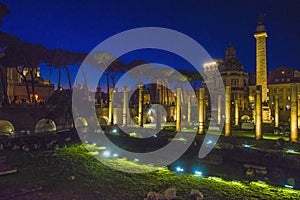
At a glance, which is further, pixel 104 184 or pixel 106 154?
pixel 106 154

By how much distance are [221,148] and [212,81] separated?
2028 inches

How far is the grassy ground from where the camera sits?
9070mm

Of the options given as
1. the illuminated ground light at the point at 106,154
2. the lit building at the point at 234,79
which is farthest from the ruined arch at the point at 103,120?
the lit building at the point at 234,79

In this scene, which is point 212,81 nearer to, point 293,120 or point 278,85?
point 278,85

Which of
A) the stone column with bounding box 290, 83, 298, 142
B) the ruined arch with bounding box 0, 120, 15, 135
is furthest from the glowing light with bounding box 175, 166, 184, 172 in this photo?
the ruined arch with bounding box 0, 120, 15, 135

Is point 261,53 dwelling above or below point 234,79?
above

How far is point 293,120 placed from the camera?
17312 mm

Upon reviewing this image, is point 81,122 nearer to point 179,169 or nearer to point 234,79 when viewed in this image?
point 179,169

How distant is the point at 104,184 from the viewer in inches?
409

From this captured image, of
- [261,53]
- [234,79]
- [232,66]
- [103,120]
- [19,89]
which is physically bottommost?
[103,120]

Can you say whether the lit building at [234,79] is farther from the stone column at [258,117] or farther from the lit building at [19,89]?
the lit building at [19,89]

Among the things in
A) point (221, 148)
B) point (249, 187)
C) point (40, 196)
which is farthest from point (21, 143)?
point (249, 187)

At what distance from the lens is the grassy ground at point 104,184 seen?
9.07 m

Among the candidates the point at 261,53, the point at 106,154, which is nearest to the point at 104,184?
the point at 106,154
